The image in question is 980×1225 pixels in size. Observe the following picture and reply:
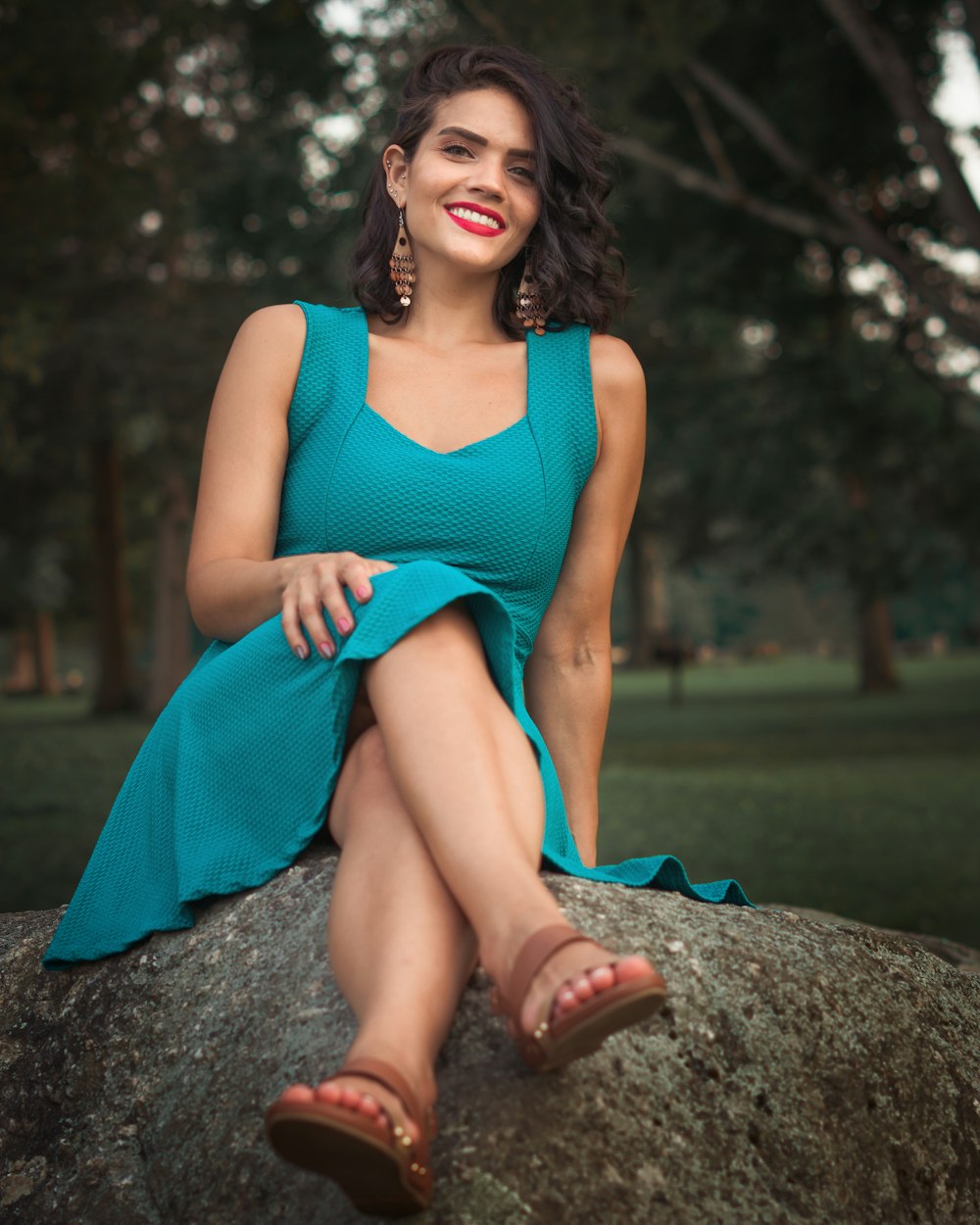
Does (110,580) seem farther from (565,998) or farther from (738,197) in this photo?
(565,998)

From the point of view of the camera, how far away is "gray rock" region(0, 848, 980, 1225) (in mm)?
1994

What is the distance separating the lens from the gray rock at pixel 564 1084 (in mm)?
1994

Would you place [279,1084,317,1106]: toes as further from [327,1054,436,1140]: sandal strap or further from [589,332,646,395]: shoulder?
[589,332,646,395]: shoulder

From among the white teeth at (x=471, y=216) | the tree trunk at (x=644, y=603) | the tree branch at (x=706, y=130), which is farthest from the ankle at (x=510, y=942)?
the tree trunk at (x=644, y=603)

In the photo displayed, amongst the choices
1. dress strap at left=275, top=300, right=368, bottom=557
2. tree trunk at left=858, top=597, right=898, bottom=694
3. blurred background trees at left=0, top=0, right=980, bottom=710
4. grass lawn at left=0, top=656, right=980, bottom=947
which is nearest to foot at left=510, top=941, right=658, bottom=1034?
dress strap at left=275, top=300, right=368, bottom=557

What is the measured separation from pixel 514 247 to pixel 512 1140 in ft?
6.30

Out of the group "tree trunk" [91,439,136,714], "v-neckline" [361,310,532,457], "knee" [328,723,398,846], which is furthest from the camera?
"tree trunk" [91,439,136,714]

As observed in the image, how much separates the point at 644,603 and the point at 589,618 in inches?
1444

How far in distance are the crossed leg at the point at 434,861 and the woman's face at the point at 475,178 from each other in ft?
3.47

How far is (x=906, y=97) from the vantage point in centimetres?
983

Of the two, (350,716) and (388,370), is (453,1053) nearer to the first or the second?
(350,716)

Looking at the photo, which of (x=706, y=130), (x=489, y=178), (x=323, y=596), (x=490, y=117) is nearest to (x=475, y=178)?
(x=489, y=178)

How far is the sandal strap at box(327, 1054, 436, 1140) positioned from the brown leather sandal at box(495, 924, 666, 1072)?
183 mm

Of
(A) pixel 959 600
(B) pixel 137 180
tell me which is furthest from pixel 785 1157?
(A) pixel 959 600
